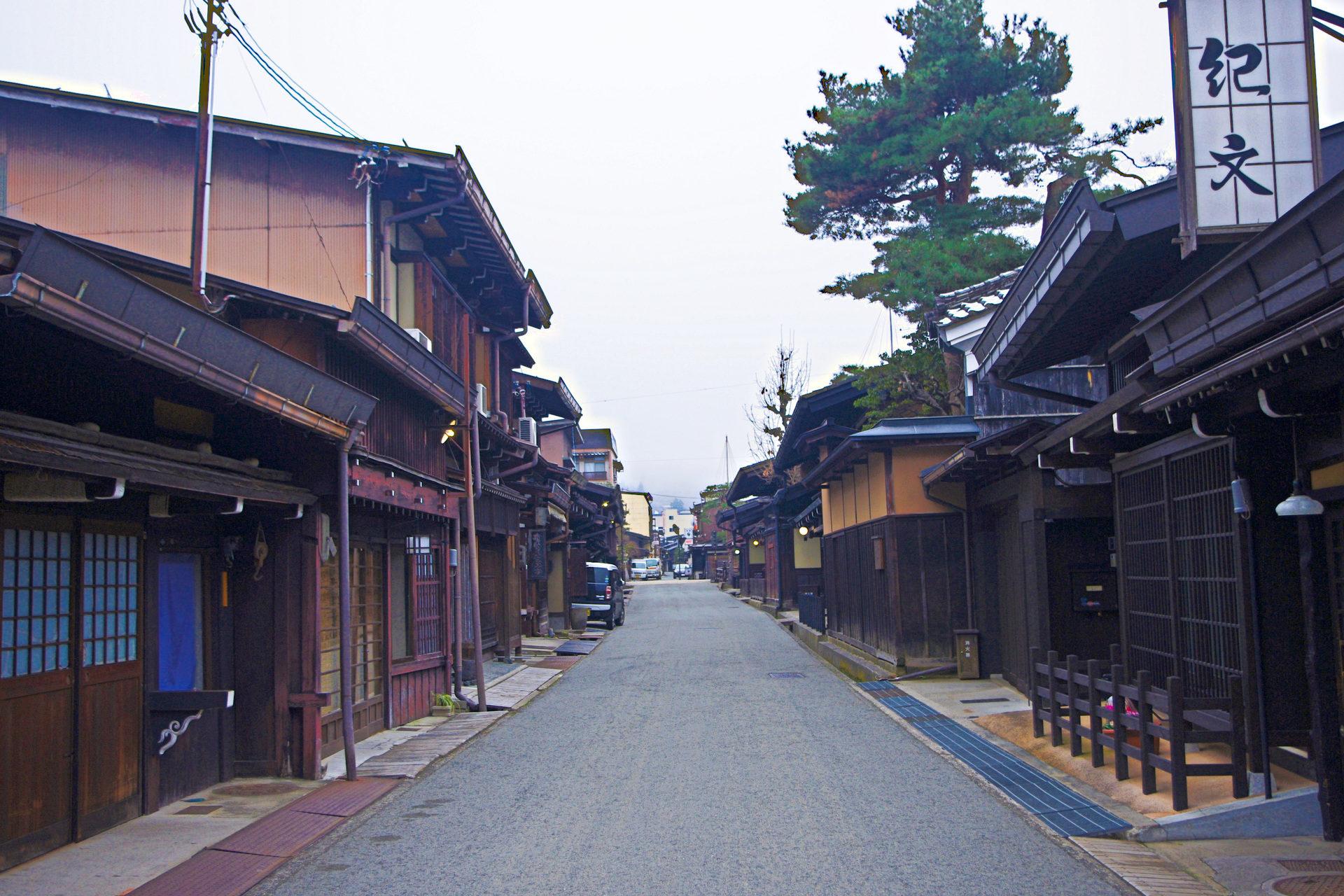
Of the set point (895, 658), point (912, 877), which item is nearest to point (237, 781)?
point (912, 877)

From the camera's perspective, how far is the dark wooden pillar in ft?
21.8

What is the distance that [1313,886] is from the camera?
5.88m

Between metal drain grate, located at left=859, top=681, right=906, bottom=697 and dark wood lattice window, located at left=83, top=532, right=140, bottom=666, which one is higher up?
dark wood lattice window, located at left=83, top=532, right=140, bottom=666

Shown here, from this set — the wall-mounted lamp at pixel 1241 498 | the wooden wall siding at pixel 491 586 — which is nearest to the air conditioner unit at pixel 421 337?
the wooden wall siding at pixel 491 586

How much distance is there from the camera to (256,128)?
48.1 ft

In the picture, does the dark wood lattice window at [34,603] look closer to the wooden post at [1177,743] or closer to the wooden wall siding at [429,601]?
the wooden wall siding at [429,601]

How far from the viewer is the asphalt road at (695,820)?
6.37 metres

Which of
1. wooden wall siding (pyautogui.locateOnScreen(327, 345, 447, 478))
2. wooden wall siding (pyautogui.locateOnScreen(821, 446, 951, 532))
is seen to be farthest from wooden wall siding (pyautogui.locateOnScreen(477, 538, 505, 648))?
wooden wall siding (pyautogui.locateOnScreen(821, 446, 951, 532))

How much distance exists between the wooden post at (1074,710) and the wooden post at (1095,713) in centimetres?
31

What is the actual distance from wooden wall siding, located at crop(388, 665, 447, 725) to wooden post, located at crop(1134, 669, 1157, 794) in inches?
362

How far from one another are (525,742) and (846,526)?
490 inches

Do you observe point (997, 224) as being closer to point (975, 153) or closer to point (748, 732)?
point (975, 153)

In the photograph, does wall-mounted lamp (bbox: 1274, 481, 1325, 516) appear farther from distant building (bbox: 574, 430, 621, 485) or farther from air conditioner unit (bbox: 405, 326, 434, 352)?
distant building (bbox: 574, 430, 621, 485)

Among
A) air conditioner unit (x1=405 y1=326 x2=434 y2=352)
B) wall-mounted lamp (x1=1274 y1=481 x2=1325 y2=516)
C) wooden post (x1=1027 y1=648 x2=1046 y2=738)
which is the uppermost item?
air conditioner unit (x1=405 y1=326 x2=434 y2=352)
